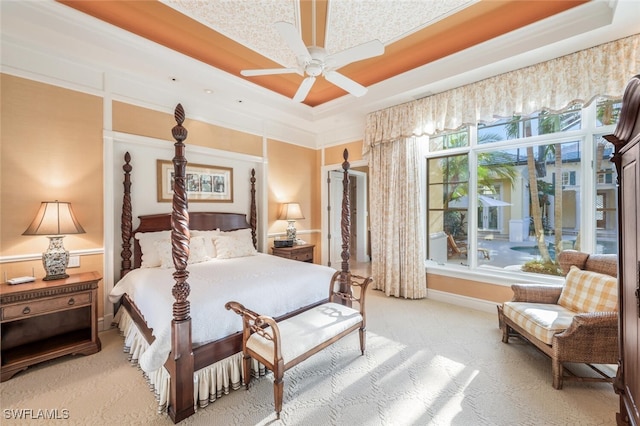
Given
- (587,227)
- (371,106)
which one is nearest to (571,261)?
(587,227)

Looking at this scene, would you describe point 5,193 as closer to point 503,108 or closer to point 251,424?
point 251,424

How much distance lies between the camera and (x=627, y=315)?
150 cm

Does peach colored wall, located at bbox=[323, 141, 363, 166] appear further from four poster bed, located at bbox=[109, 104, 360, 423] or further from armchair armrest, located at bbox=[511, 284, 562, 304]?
armchair armrest, located at bbox=[511, 284, 562, 304]

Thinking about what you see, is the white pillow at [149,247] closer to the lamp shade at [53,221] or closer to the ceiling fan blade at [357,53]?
the lamp shade at [53,221]

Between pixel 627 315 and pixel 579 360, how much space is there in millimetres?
822

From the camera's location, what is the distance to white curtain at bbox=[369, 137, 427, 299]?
4.14 m

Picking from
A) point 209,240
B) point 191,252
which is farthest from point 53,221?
point 209,240

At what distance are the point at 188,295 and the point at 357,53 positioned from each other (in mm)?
2261

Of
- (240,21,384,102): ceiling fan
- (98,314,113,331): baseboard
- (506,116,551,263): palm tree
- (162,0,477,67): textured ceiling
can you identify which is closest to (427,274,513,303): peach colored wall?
(506,116,551,263): palm tree

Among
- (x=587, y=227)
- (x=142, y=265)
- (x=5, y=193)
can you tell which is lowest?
(x=142, y=265)

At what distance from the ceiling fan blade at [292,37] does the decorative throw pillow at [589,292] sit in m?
3.20

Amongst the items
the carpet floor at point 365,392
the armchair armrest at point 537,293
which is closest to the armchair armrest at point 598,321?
the carpet floor at point 365,392

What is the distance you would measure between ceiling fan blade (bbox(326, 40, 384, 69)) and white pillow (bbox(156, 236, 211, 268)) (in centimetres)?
249

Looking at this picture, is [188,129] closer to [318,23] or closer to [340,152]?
[318,23]
